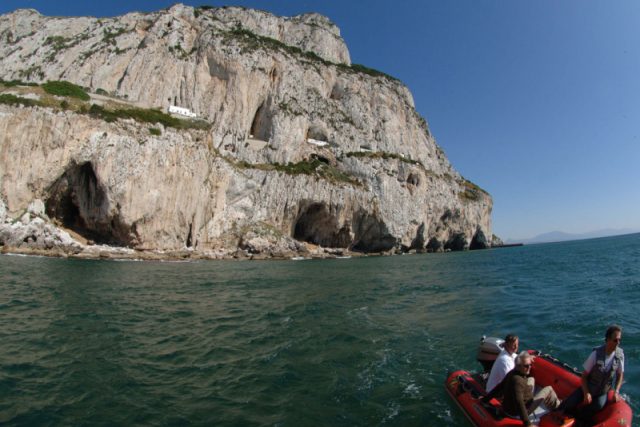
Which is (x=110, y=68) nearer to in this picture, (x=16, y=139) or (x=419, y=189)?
(x=16, y=139)

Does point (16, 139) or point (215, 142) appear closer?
point (16, 139)

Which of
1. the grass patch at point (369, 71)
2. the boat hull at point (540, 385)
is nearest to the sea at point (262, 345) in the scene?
the boat hull at point (540, 385)

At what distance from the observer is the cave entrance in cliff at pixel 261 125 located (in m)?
65.4

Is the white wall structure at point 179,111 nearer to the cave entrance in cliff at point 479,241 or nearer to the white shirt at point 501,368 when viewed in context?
the white shirt at point 501,368

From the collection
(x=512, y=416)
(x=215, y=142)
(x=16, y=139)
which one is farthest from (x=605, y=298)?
(x=215, y=142)

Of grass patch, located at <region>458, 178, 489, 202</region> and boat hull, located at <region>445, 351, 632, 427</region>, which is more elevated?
grass patch, located at <region>458, 178, 489, 202</region>

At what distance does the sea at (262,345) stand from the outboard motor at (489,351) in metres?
1.01

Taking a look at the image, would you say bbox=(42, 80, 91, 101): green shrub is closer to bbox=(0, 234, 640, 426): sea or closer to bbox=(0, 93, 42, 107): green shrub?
bbox=(0, 93, 42, 107): green shrub

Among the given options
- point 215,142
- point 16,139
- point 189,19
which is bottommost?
point 16,139

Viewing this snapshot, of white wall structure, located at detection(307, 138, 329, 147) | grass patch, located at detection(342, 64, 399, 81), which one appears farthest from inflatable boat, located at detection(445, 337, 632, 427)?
grass patch, located at detection(342, 64, 399, 81)

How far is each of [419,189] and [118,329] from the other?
6426 cm

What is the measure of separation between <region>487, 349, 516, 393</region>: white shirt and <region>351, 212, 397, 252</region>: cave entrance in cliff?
181ft

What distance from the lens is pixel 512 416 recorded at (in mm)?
6527

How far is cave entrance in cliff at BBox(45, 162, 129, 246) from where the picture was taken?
129ft
